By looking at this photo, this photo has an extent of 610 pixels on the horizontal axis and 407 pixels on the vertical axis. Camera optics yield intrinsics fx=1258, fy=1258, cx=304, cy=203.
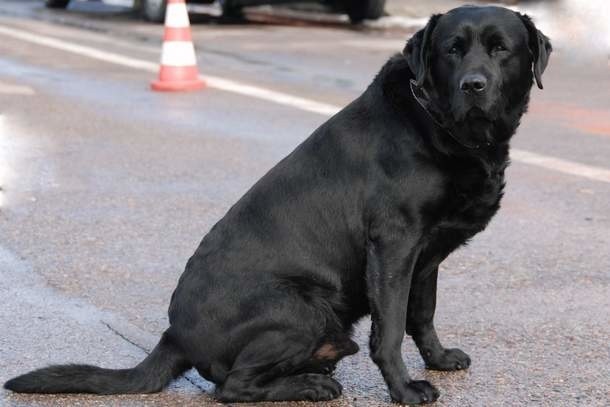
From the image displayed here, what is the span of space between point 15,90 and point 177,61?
1505mm

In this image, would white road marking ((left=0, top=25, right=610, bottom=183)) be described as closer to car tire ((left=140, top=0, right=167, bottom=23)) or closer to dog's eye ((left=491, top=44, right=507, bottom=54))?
car tire ((left=140, top=0, right=167, bottom=23))

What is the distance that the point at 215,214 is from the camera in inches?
268

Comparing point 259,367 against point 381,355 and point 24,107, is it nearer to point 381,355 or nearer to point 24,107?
point 381,355

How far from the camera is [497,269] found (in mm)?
5754

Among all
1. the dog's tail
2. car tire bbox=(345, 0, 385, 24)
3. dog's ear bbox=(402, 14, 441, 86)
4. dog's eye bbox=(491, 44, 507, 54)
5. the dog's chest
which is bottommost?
car tire bbox=(345, 0, 385, 24)

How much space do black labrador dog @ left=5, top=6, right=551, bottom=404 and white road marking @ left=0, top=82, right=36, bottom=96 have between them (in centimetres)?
747

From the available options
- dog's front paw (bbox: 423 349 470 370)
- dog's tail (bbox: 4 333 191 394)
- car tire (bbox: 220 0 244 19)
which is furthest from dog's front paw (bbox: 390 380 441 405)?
car tire (bbox: 220 0 244 19)

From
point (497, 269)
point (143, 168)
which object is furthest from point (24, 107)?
point (497, 269)

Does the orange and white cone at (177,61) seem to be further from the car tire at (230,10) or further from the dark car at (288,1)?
the car tire at (230,10)

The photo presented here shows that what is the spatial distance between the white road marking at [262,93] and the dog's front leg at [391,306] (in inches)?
150

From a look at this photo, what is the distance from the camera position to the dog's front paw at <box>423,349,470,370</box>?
175 inches

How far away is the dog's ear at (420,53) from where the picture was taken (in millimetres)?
4043

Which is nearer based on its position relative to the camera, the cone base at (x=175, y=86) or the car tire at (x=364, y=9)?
the cone base at (x=175, y=86)

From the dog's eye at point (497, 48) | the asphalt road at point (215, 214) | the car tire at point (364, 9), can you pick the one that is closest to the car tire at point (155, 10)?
the car tire at point (364, 9)
